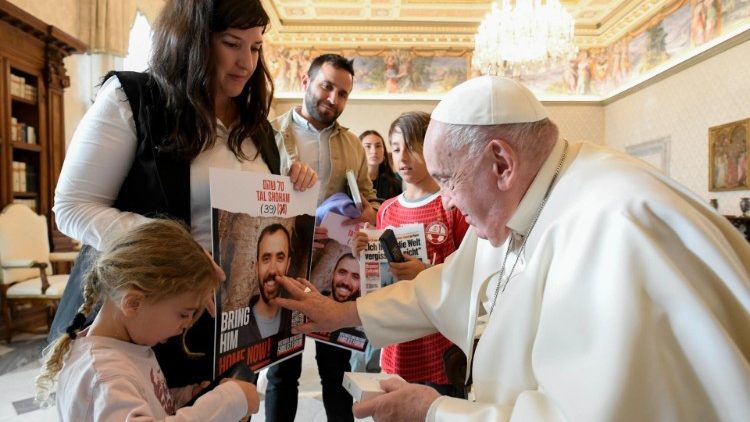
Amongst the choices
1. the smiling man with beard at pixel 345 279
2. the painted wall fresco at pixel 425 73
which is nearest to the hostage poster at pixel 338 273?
the smiling man with beard at pixel 345 279

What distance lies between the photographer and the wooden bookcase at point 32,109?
18.0ft

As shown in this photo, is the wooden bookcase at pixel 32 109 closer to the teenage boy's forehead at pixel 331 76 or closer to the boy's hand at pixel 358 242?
the teenage boy's forehead at pixel 331 76

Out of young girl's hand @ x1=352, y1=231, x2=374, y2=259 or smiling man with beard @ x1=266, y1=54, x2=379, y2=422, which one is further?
smiling man with beard @ x1=266, y1=54, x2=379, y2=422

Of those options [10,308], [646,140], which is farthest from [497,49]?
[10,308]

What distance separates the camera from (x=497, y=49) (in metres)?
8.61

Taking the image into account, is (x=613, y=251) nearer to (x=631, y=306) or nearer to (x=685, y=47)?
(x=631, y=306)

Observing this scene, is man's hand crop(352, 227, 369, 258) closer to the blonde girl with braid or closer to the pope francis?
the pope francis

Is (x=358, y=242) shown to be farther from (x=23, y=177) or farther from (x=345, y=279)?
(x=23, y=177)

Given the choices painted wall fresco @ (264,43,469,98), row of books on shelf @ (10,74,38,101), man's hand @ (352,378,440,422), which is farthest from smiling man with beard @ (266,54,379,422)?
painted wall fresco @ (264,43,469,98)

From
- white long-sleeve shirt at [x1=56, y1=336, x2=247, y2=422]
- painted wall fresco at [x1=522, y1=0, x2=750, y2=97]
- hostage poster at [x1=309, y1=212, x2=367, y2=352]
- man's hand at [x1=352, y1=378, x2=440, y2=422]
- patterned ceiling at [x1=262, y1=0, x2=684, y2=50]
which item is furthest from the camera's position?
patterned ceiling at [x1=262, y1=0, x2=684, y2=50]

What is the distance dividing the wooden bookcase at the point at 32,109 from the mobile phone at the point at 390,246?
5219mm

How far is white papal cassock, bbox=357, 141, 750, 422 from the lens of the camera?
0.99 meters

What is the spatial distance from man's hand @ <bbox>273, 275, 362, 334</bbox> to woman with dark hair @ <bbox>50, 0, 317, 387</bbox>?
29 centimetres

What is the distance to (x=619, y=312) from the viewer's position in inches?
39.9
